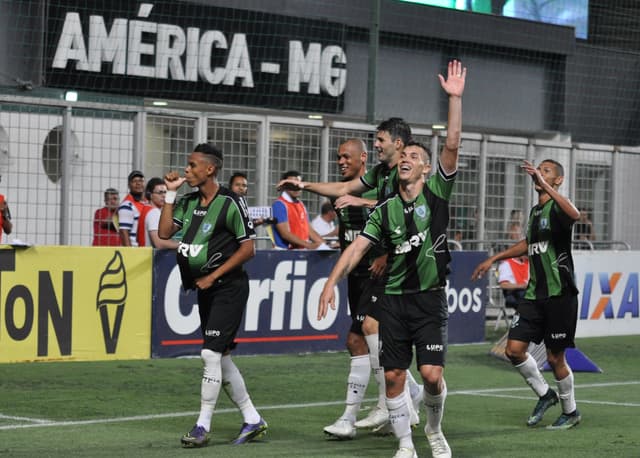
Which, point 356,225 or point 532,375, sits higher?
point 356,225

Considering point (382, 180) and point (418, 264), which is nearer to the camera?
point (418, 264)

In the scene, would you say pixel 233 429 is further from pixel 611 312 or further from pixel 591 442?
pixel 611 312

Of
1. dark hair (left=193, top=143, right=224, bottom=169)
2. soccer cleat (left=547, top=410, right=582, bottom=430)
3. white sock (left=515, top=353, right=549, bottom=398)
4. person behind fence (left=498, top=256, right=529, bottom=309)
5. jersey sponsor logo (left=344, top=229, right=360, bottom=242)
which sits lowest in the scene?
soccer cleat (left=547, top=410, right=582, bottom=430)

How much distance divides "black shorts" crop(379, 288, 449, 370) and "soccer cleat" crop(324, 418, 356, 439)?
1.26 metres

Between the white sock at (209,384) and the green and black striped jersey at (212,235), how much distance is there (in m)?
0.56

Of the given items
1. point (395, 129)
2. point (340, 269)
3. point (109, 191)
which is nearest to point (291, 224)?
point (109, 191)

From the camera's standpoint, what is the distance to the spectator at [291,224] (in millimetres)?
15789

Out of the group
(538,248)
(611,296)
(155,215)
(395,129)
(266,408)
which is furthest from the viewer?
(611,296)

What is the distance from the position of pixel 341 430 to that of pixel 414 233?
1824 millimetres

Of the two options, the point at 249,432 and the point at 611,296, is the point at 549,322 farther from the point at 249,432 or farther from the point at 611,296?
the point at 611,296

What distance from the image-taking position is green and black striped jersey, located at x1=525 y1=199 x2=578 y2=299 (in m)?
10.6

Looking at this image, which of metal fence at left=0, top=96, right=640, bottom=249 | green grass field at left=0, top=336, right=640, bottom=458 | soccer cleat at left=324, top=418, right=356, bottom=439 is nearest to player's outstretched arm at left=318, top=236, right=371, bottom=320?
green grass field at left=0, top=336, right=640, bottom=458

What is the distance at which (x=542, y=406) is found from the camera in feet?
34.3

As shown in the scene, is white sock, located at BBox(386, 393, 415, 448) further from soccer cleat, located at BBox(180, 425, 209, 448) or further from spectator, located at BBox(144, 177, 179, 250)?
spectator, located at BBox(144, 177, 179, 250)
